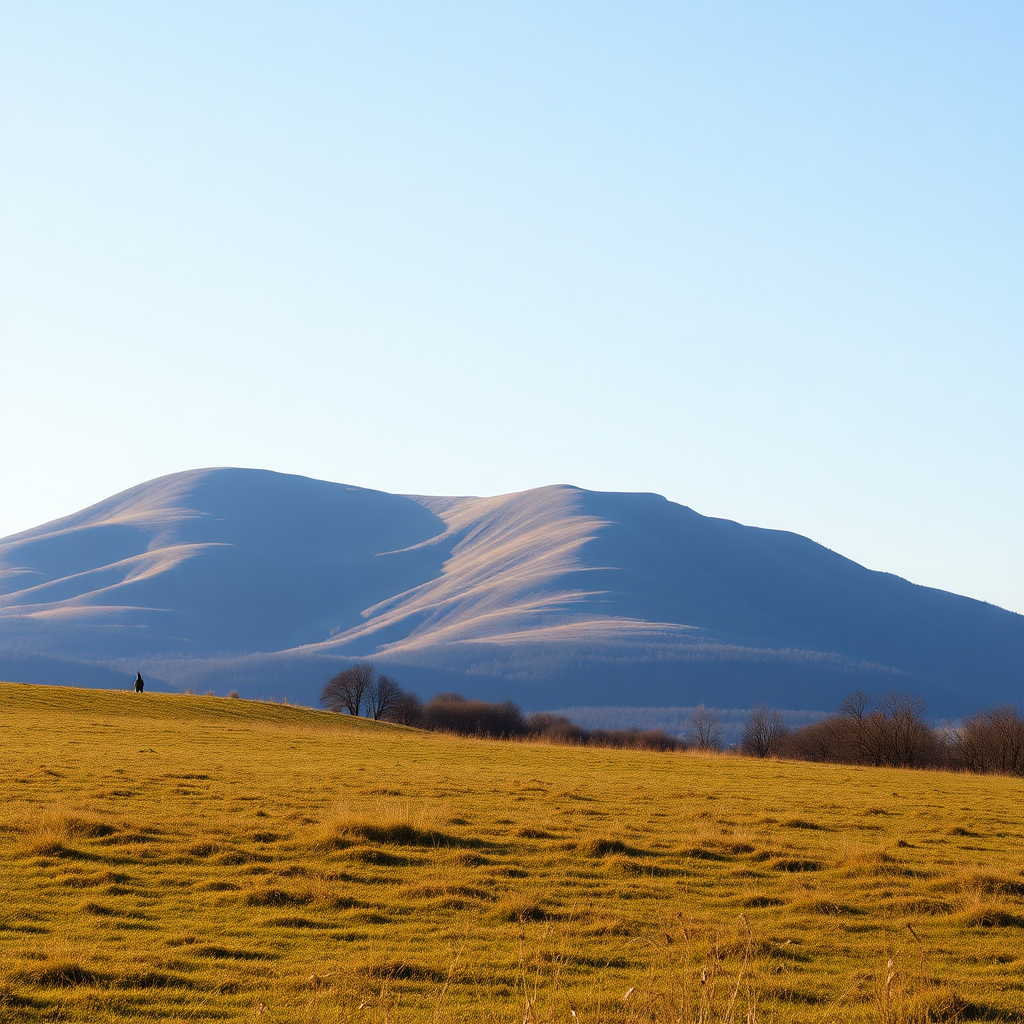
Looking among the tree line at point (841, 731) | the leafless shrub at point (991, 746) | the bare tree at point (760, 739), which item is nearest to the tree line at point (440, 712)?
the tree line at point (841, 731)

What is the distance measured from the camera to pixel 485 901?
14.7 meters

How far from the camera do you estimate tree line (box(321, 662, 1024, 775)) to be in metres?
87.1

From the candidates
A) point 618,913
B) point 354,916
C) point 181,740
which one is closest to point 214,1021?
point 354,916

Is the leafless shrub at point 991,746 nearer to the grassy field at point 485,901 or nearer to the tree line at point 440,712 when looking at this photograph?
the tree line at point 440,712

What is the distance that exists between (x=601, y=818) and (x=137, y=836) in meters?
10.4

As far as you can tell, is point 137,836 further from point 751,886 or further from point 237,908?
point 751,886

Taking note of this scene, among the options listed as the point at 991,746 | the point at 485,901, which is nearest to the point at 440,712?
the point at 991,746

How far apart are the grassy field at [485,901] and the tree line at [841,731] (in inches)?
1717

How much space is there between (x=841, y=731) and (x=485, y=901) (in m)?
114

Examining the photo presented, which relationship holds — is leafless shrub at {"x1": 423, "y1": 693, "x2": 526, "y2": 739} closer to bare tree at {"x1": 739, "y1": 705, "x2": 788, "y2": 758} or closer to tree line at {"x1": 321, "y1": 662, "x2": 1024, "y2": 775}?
tree line at {"x1": 321, "y1": 662, "x2": 1024, "y2": 775}

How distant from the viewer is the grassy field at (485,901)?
398 inches

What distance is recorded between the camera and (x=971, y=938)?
13.7 meters

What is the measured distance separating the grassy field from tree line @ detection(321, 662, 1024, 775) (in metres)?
43.6

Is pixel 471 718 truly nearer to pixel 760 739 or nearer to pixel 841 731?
pixel 841 731
